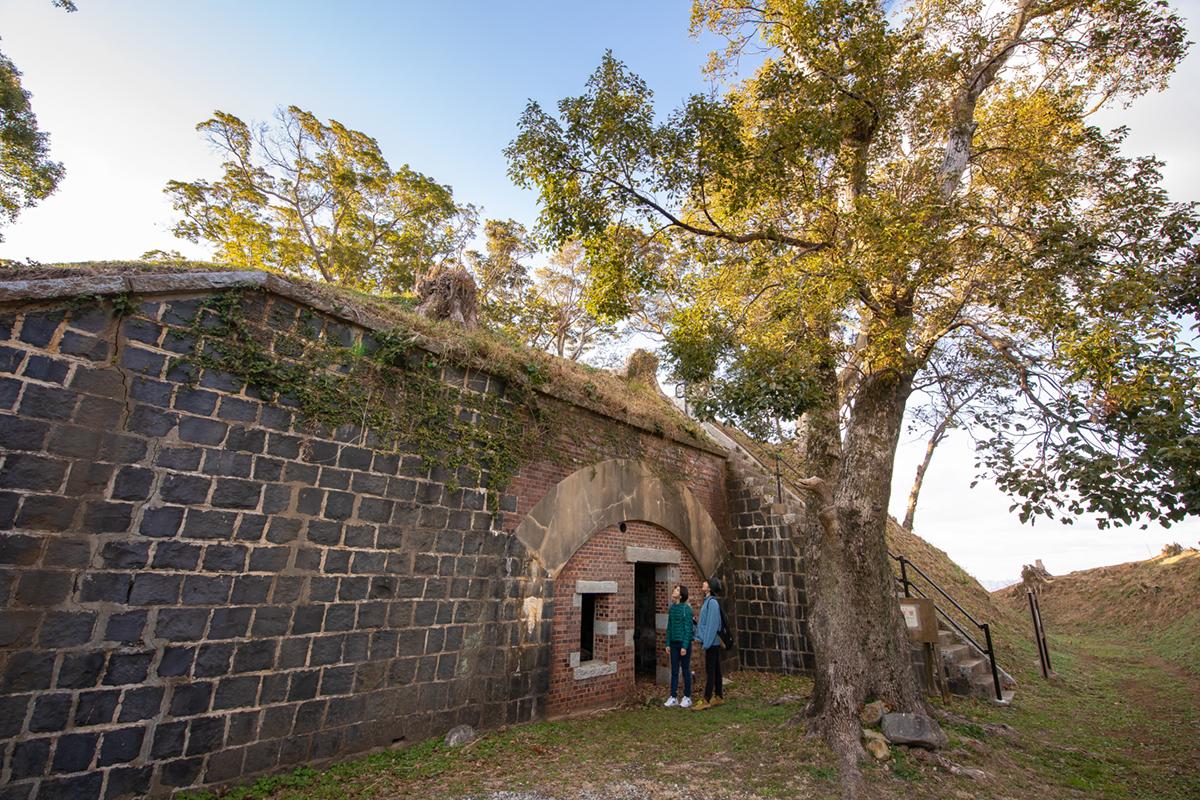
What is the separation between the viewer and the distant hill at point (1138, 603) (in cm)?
1456

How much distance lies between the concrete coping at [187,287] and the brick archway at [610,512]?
217cm

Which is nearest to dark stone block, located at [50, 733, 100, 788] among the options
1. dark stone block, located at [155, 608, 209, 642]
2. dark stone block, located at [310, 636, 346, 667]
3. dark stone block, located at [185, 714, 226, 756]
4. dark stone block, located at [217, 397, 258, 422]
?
dark stone block, located at [185, 714, 226, 756]

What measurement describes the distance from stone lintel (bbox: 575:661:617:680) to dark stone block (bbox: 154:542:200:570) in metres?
4.89

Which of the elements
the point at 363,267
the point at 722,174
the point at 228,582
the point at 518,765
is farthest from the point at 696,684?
the point at 363,267

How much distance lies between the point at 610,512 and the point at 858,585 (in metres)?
3.53

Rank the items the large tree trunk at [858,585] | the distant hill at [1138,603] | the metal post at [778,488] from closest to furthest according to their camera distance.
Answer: the large tree trunk at [858,585], the metal post at [778,488], the distant hill at [1138,603]

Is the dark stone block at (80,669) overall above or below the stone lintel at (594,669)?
above

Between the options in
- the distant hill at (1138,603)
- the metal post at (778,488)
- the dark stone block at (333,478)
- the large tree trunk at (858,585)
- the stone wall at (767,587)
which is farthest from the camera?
the distant hill at (1138,603)

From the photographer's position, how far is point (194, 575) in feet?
14.4

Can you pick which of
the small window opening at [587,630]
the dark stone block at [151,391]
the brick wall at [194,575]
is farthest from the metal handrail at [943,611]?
the dark stone block at [151,391]

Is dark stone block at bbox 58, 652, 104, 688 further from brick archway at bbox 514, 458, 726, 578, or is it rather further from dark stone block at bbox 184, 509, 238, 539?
brick archway at bbox 514, 458, 726, 578

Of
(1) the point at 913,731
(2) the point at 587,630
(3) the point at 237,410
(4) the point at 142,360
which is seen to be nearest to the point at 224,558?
(3) the point at 237,410

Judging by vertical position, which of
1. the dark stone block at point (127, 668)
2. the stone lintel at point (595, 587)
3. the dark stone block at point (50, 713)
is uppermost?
the stone lintel at point (595, 587)

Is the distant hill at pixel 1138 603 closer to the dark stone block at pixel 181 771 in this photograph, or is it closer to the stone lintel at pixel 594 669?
the stone lintel at pixel 594 669
